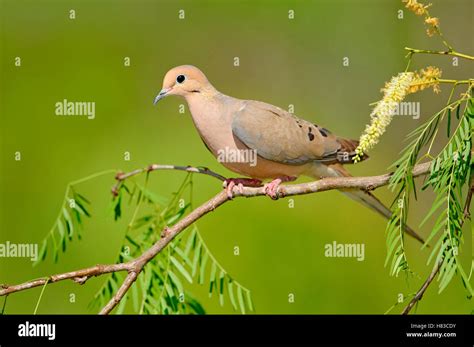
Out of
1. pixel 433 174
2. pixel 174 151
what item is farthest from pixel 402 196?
pixel 174 151

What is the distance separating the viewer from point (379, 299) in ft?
18.2

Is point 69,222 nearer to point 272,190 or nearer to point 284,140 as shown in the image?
point 272,190

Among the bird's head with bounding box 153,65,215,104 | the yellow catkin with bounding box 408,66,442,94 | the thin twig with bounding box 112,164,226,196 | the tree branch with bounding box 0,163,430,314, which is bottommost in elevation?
the tree branch with bounding box 0,163,430,314

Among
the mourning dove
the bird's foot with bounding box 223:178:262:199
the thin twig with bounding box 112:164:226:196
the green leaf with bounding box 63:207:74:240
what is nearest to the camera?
the thin twig with bounding box 112:164:226:196

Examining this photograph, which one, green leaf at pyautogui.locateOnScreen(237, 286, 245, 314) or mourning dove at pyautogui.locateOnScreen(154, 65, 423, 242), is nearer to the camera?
green leaf at pyautogui.locateOnScreen(237, 286, 245, 314)

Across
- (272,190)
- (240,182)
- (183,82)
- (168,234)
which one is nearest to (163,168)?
(168,234)

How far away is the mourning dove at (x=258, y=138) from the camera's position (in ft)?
13.7

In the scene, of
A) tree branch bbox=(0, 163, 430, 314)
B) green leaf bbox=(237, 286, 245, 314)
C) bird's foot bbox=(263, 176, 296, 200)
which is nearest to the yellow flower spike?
tree branch bbox=(0, 163, 430, 314)

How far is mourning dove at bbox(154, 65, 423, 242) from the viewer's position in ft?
13.7

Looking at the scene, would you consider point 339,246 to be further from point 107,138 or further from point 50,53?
point 50,53

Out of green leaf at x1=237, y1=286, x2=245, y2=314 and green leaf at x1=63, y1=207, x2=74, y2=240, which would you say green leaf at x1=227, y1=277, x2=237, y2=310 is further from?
green leaf at x1=63, y1=207, x2=74, y2=240

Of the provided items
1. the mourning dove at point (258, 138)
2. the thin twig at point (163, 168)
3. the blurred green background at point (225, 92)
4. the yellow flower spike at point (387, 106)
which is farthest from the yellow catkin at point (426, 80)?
the blurred green background at point (225, 92)

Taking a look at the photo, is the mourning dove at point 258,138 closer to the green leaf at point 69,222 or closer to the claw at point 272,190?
the claw at point 272,190

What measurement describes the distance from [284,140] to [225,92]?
2394mm
